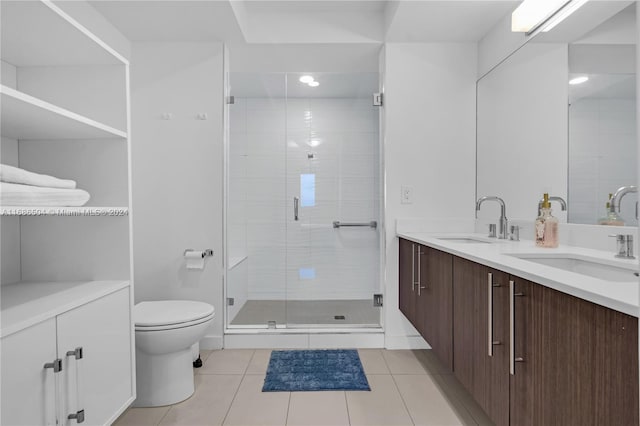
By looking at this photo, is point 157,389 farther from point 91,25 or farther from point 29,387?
point 91,25

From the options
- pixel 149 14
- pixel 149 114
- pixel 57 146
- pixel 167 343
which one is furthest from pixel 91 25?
pixel 167 343

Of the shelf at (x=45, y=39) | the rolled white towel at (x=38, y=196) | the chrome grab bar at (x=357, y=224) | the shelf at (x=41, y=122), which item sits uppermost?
the shelf at (x=45, y=39)

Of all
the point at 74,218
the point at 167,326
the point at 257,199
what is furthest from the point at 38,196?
the point at 257,199

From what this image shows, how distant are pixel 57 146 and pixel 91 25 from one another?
125cm

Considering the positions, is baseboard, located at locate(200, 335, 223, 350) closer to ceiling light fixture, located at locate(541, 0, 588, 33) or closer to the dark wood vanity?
the dark wood vanity

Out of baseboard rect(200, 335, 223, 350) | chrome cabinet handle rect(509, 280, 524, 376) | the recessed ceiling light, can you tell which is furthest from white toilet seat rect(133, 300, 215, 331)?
the recessed ceiling light

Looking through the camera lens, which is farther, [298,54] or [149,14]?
[298,54]

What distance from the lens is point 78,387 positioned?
1.26 m

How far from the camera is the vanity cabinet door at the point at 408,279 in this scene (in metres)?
2.40

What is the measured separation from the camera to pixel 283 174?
9.95 feet

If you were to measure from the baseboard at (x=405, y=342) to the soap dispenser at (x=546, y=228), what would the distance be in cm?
122

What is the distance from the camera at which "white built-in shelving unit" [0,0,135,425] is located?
1.22 meters

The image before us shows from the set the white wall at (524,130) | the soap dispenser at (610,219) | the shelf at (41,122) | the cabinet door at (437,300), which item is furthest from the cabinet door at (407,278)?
the shelf at (41,122)

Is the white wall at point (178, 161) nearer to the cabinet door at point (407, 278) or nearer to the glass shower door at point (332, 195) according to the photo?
the glass shower door at point (332, 195)
